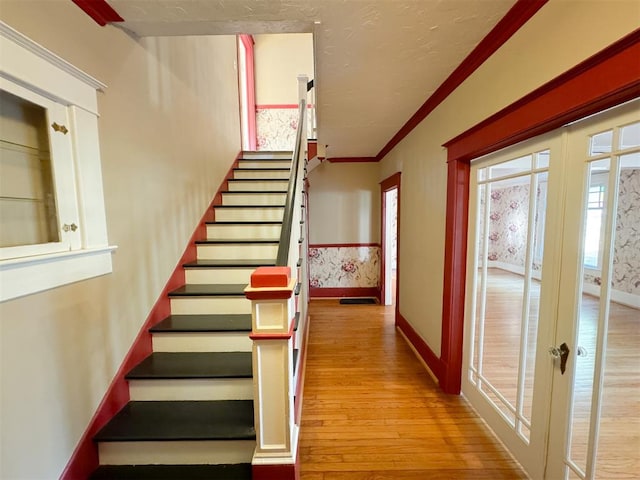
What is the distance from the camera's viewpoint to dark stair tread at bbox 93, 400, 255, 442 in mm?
1361

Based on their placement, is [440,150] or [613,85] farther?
[440,150]

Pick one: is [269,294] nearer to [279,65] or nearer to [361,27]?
[361,27]

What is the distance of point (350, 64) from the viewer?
1779mm

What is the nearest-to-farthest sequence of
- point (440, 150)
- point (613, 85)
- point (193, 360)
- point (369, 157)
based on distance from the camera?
point (613, 85) → point (193, 360) → point (440, 150) → point (369, 157)

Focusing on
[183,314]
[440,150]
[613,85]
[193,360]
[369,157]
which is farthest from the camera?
[369,157]

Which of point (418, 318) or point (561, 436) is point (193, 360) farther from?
point (418, 318)

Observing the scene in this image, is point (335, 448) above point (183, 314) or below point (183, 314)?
below

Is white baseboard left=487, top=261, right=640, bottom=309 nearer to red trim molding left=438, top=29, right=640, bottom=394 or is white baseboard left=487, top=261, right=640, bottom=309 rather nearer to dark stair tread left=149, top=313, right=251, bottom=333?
red trim molding left=438, top=29, right=640, bottom=394

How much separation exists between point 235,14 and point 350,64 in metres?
0.74

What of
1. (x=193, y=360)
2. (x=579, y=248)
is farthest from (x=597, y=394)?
(x=193, y=360)

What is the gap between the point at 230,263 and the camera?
7.61 ft

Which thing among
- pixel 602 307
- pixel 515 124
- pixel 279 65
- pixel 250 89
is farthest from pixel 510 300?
pixel 279 65

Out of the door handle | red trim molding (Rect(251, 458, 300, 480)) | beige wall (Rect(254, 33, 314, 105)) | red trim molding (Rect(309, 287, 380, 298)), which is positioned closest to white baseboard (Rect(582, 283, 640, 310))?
the door handle

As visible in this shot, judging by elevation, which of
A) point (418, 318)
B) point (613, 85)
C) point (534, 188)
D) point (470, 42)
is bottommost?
point (418, 318)
